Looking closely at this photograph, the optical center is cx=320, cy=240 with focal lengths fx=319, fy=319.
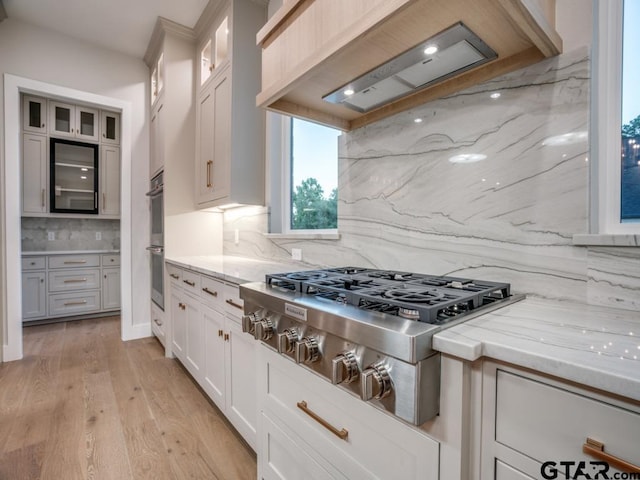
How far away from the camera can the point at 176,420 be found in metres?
1.93

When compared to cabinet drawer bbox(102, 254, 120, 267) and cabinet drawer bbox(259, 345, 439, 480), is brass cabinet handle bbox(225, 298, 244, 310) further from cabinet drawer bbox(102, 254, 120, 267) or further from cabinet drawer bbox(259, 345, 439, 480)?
cabinet drawer bbox(102, 254, 120, 267)

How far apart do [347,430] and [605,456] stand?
21.7 inches

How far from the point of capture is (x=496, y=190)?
1.16 m

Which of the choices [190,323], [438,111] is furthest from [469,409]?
[190,323]

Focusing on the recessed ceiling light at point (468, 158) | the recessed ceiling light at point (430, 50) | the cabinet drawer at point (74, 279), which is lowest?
the cabinet drawer at point (74, 279)

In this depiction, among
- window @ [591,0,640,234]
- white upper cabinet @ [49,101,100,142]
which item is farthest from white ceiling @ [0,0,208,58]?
window @ [591,0,640,234]

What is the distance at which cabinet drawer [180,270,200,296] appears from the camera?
86.6 inches

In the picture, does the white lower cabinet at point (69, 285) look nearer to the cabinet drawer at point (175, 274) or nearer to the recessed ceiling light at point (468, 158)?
the cabinet drawer at point (175, 274)

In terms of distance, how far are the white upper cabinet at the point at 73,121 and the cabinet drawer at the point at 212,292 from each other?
3256 mm

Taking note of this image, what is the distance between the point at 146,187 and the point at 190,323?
194cm

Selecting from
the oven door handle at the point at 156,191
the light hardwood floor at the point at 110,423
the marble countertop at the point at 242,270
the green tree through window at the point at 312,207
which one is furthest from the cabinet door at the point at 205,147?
the light hardwood floor at the point at 110,423

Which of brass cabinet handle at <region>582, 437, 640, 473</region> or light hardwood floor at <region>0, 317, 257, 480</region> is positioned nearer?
brass cabinet handle at <region>582, 437, 640, 473</region>

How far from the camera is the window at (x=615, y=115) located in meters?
0.96

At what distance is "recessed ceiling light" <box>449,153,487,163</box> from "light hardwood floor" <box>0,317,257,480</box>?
5.51 ft
